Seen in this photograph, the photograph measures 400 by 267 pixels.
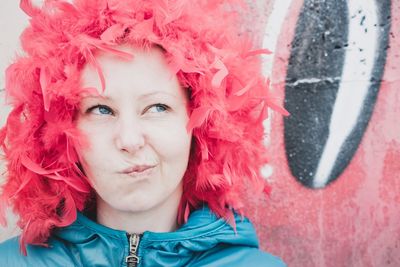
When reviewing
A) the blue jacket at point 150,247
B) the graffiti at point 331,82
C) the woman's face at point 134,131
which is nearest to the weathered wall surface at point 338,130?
the graffiti at point 331,82

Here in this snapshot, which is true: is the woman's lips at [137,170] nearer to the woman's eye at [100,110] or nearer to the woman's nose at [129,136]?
the woman's nose at [129,136]

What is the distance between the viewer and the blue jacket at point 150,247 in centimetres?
184

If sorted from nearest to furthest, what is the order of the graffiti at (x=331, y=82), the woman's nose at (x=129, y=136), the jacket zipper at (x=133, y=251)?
the woman's nose at (x=129, y=136), the jacket zipper at (x=133, y=251), the graffiti at (x=331, y=82)

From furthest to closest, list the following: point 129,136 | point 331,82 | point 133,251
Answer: point 331,82 < point 133,251 < point 129,136

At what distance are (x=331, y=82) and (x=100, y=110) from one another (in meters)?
A: 1.06

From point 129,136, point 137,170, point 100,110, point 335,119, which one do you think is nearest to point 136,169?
point 137,170

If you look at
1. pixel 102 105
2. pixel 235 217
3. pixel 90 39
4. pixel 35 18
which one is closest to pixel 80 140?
pixel 102 105

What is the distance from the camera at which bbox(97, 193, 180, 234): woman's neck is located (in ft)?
6.21

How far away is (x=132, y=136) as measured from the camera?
5.62 feet

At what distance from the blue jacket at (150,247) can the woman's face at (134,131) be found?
0.12 meters

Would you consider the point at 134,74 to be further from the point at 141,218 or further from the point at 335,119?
the point at 335,119

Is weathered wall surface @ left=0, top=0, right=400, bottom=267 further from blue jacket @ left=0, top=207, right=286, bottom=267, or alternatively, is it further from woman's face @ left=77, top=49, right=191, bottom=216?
woman's face @ left=77, top=49, right=191, bottom=216

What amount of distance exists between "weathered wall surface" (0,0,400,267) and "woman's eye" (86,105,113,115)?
2.69ft

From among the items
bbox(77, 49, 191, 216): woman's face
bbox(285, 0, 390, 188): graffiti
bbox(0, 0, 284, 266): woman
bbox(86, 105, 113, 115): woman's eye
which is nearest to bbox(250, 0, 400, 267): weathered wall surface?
bbox(285, 0, 390, 188): graffiti
